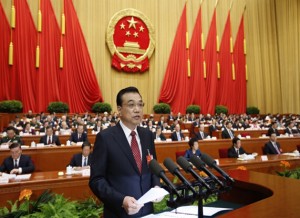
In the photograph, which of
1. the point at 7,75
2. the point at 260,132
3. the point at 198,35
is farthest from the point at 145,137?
the point at 198,35

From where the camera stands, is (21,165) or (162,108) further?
(162,108)

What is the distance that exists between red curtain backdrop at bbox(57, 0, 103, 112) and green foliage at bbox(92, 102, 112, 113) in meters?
0.47

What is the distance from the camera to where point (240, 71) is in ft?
59.0

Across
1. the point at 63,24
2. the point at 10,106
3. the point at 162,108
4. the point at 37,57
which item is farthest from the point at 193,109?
the point at 10,106

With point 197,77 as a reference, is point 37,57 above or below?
above

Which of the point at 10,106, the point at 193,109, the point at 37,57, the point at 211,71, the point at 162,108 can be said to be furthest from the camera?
the point at 211,71

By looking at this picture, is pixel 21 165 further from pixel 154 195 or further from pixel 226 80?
pixel 226 80

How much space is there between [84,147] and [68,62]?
9.58m

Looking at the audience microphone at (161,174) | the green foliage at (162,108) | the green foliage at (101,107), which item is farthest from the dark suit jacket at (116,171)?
the green foliage at (162,108)

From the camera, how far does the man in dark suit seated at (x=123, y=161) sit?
1509 millimetres

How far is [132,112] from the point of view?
5.23ft

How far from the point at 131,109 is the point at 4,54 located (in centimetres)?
1236

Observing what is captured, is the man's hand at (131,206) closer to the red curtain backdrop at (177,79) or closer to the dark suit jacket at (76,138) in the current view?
the dark suit jacket at (76,138)

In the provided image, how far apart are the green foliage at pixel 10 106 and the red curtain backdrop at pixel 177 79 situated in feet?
22.8
